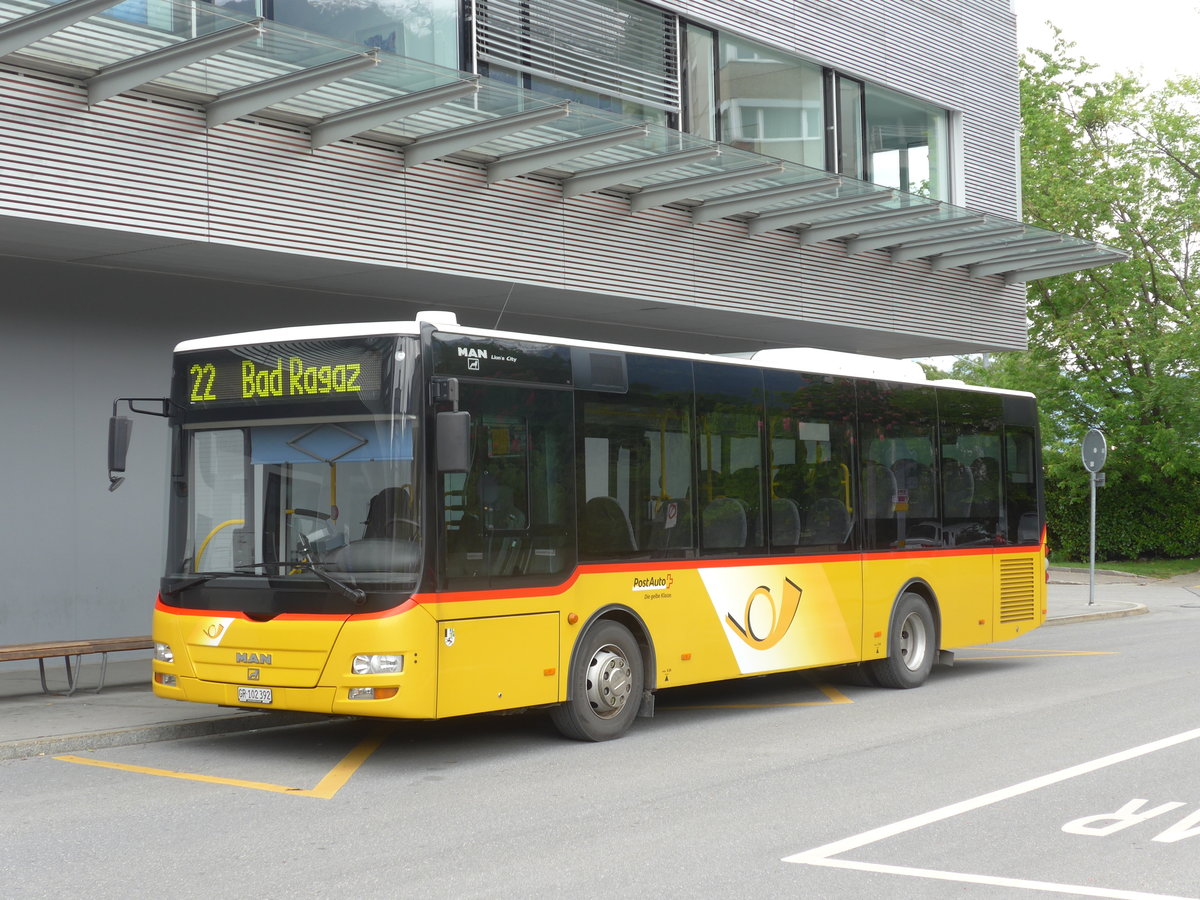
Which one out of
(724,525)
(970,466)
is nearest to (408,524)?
(724,525)

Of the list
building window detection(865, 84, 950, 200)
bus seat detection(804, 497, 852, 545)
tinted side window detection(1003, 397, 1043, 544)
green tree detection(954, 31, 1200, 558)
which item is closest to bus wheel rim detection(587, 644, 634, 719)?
bus seat detection(804, 497, 852, 545)

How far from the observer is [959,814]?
7363 millimetres

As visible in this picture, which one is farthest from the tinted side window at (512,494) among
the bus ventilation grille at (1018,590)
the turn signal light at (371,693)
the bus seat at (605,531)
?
the bus ventilation grille at (1018,590)

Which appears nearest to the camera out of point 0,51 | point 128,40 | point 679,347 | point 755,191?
point 0,51

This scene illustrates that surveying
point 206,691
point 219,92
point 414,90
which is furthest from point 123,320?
point 206,691

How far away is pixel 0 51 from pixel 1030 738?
9.11 meters

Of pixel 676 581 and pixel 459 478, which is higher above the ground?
pixel 459 478

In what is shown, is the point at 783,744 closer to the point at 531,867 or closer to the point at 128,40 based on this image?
the point at 531,867

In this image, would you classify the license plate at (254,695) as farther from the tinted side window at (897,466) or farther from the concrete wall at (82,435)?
the tinted side window at (897,466)

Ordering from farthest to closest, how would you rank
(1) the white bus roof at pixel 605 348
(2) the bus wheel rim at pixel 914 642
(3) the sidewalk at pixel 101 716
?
1. (2) the bus wheel rim at pixel 914 642
2. (3) the sidewalk at pixel 101 716
3. (1) the white bus roof at pixel 605 348

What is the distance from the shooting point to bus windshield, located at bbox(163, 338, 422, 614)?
8.84 metres

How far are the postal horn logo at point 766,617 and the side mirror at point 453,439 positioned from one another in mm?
3326

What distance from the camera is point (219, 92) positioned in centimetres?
1245

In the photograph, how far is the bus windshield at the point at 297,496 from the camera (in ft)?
29.0
